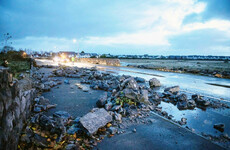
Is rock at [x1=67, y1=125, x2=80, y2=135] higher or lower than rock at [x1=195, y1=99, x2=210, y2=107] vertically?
higher

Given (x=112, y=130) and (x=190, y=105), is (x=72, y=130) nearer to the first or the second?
(x=112, y=130)

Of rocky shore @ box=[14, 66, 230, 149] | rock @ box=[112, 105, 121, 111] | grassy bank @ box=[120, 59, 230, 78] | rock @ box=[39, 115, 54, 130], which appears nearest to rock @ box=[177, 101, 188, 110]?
rocky shore @ box=[14, 66, 230, 149]

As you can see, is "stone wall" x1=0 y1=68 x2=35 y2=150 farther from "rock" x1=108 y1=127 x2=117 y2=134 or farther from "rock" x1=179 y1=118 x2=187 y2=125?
"rock" x1=179 y1=118 x2=187 y2=125

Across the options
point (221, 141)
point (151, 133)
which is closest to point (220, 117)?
point (221, 141)

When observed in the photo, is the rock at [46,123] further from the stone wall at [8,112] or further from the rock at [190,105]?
the rock at [190,105]

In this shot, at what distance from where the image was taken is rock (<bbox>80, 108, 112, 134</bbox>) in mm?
3453

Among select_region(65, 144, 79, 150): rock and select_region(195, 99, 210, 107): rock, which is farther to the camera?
select_region(195, 99, 210, 107): rock

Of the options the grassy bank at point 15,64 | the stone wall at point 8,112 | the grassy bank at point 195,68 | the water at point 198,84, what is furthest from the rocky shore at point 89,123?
the grassy bank at point 195,68

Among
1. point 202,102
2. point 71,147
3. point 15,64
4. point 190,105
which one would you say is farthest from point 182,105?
point 15,64

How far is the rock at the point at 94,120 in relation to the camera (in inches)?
136

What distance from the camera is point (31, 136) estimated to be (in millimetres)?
2869

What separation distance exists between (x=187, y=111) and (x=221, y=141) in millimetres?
2161

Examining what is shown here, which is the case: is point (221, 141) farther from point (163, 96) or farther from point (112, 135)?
point (163, 96)

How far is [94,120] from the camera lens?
12.2 feet
